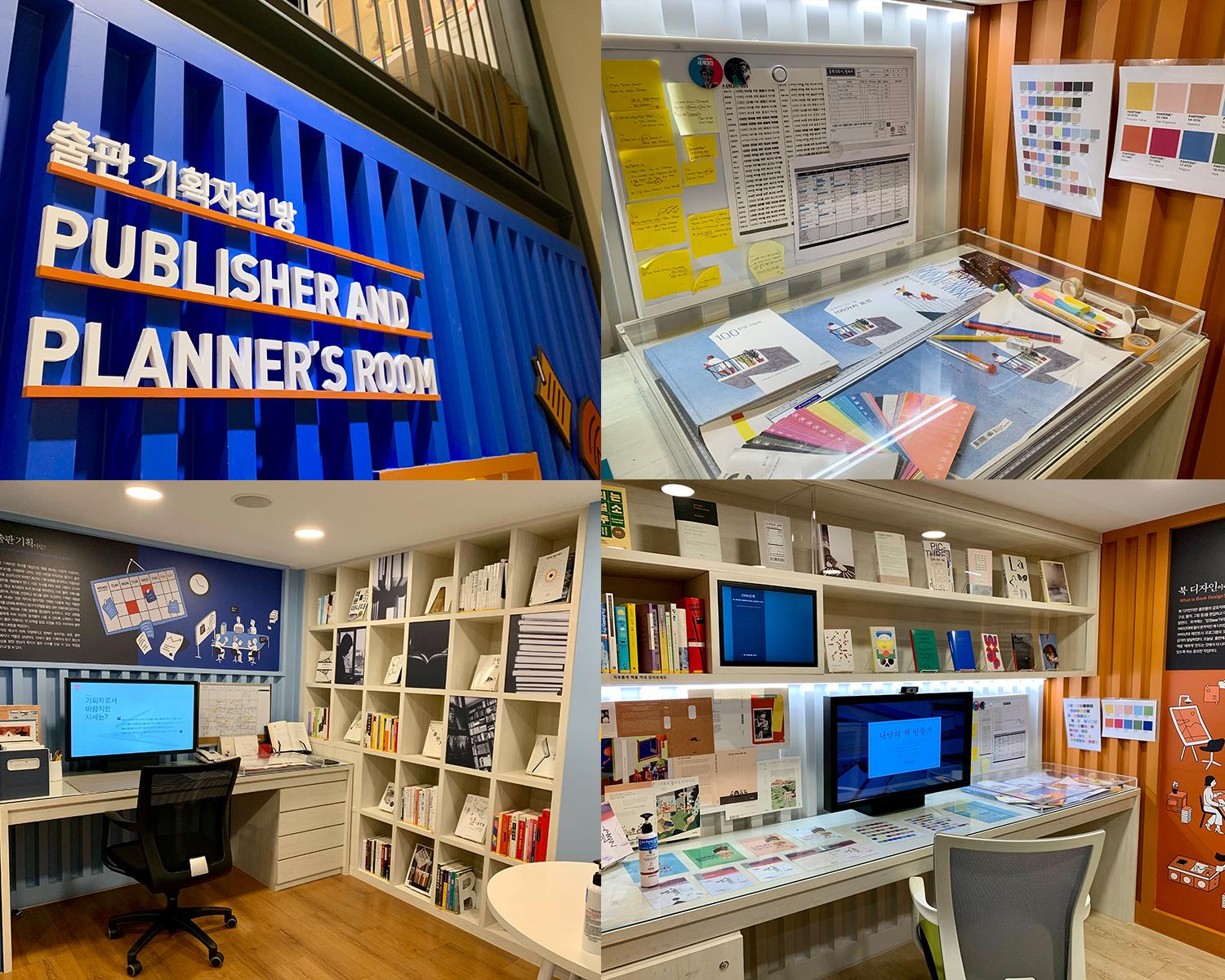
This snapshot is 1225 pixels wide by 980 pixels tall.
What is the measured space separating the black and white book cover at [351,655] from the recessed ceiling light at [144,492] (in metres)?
1.54

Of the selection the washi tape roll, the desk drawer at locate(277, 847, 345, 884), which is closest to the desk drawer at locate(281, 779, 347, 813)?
the desk drawer at locate(277, 847, 345, 884)

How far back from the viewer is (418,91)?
72.4 inches

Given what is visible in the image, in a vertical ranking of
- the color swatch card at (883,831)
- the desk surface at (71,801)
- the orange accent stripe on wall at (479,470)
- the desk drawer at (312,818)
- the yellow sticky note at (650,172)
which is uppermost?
the yellow sticky note at (650,172)

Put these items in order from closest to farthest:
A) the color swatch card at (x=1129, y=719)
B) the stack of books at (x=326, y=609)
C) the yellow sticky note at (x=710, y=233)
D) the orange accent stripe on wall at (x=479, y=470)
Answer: the orange accent stripe on wall at (x=479, y=470) < the yellow sticky note at (x=710, y=233) < the color swatch card at (x=1129, y=719) < the stack of books at (x=326, y=609)

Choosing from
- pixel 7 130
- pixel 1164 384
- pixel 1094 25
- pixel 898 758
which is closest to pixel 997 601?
pixel 898 758

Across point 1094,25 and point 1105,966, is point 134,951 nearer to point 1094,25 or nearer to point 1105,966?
point 1105,966

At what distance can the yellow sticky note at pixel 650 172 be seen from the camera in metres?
1.75

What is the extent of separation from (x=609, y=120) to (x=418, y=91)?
20.2 inches

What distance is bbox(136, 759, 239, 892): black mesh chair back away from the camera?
318 cm

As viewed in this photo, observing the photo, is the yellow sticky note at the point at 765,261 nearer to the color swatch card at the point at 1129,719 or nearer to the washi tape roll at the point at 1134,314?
the washi tape roll at the point at 1134,314

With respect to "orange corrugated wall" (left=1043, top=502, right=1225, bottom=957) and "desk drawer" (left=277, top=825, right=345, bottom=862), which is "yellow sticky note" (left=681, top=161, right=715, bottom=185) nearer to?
"orange corrugated wall" (left=1043, top=502, right=1225, bottom=957)

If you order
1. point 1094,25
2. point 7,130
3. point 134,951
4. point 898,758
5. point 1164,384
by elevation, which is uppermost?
point 1094,25

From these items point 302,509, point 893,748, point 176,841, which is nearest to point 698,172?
point 302,509

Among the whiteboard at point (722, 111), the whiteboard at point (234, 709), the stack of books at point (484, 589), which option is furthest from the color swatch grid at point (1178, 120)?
the whiteboard at point (234, 709)
